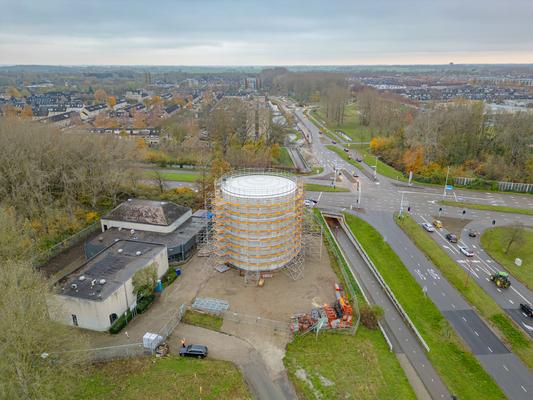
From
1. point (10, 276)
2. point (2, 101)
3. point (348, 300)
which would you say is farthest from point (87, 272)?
point (2, 101)

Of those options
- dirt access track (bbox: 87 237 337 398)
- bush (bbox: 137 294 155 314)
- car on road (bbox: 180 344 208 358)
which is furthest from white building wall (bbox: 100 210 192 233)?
car on road (bbox: 180 344 208 358)

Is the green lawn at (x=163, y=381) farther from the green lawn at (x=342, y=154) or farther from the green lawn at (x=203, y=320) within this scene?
the green lawn at (x=342, y=154)

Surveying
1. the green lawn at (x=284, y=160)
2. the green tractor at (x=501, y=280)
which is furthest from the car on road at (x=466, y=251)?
the green lawn at (x=284, y=160)

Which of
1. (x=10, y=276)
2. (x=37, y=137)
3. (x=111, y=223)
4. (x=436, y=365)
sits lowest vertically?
(x=436, y=365)

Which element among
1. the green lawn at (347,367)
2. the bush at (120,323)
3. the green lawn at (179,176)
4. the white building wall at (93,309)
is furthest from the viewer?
the green lawn at (179,176)

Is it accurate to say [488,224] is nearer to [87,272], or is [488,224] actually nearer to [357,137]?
[87,272]

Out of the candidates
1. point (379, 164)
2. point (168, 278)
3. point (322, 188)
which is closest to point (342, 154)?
point (379, 164)
